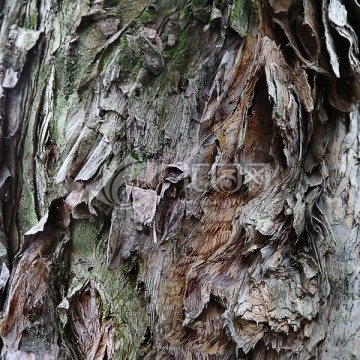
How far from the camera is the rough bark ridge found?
107 cm

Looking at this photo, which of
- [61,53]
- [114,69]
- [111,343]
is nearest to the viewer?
[111,343]

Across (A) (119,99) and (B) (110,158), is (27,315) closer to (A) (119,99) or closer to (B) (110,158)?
(B) (110,158)

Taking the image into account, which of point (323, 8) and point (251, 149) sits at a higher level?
point (323, 8)

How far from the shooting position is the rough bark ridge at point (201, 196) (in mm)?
1073

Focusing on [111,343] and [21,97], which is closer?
[111,343]

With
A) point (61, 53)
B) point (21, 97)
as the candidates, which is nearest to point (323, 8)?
point (61, 53)

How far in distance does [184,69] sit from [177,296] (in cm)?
54

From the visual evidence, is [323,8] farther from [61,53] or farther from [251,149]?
[61,53]

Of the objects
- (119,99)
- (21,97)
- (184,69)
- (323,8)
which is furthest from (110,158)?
(323,8)

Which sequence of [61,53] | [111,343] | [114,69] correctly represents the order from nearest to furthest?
[111,343] → [114,69] → [61,53]

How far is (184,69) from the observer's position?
3.96ft

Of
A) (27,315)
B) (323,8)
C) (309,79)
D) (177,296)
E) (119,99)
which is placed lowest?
(27,315)

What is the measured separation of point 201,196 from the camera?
3.63 ft

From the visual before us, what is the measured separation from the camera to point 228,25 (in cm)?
116
